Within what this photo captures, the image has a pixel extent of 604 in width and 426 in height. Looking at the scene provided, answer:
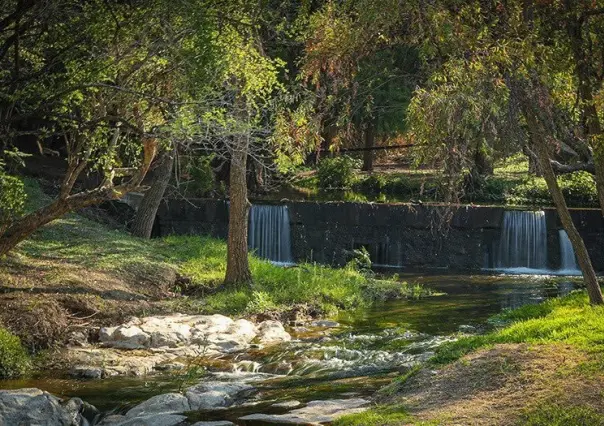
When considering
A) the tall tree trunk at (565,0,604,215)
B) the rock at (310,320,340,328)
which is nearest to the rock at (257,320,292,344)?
the rock at (310,320,340,328)

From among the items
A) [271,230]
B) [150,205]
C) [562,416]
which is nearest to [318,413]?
[562,416]

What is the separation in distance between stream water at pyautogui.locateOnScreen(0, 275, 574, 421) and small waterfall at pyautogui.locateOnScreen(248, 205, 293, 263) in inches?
348

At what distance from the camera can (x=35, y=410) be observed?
1102cm

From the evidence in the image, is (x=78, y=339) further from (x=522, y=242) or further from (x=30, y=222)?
(x=522, y=242)

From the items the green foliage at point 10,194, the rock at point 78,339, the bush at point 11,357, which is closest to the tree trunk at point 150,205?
the rock at point 78,339

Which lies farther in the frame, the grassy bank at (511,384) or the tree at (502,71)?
the tree at (502,71)

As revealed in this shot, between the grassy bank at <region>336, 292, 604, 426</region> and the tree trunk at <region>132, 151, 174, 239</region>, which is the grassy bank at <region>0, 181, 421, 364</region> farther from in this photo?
the grassy bank at <region>336, 292, 604, 426</region>

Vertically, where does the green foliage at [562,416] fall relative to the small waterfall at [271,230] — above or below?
below

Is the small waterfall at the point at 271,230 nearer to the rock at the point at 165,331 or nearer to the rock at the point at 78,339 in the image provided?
the rock at the point at 165,331

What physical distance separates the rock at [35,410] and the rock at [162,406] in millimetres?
602

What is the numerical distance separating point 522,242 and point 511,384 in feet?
61.0

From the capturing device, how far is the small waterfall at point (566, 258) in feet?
88.8

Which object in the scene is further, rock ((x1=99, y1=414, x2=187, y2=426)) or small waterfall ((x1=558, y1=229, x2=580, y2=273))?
small waterfall ((x1=558, y1=229, x2=580, y2=273))

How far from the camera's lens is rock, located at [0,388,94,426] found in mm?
10852
